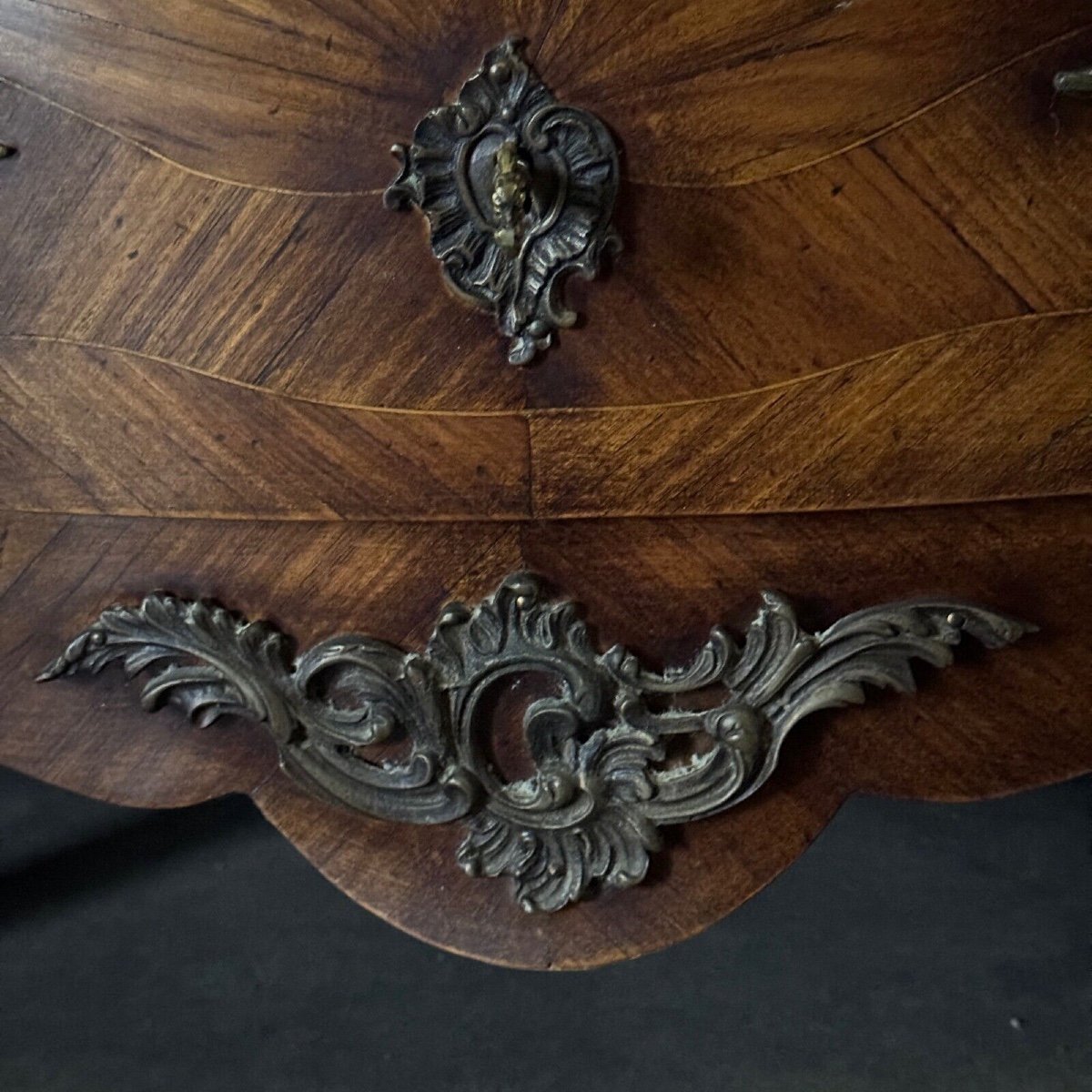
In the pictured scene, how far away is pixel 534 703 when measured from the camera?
0.51m

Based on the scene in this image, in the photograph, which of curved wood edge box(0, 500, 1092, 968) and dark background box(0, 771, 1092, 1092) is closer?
curved wood edge box(0, 500, 1092, 968)

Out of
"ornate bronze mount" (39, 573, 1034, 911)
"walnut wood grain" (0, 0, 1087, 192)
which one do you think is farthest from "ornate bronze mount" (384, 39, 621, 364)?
"ornate bronze mount" (39, 573, 1034, 911)

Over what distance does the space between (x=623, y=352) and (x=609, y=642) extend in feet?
0.40

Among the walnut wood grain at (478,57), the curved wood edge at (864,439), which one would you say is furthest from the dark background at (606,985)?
the walnut wood grain at (478,57)

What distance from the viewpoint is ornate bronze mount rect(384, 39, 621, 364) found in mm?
422

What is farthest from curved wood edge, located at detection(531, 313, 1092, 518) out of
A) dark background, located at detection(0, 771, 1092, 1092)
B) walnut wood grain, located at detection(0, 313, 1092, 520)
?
dark background, located at detection(0, 771, 1092, 1092)

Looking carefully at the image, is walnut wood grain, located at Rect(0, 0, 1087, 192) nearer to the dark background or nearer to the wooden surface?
the wooden surface

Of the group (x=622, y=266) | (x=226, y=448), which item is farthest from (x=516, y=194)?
(x=226, y=448)

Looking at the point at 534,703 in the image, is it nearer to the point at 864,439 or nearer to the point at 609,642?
the point at 609,642

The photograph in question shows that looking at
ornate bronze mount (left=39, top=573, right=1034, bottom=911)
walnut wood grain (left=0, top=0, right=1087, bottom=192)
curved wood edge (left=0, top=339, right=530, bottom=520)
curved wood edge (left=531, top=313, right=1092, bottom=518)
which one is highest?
walnut wood grain (left=0, top=0, right=1087, bottom=192)

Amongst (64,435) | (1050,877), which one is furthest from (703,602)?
(1050,877)

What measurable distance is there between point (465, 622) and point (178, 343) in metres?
0.16

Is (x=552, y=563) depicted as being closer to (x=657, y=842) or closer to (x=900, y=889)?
(x=657, y=842)

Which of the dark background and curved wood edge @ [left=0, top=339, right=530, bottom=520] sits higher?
curved wood edge @ [left=0, top=339, right=530, bottom=520]
